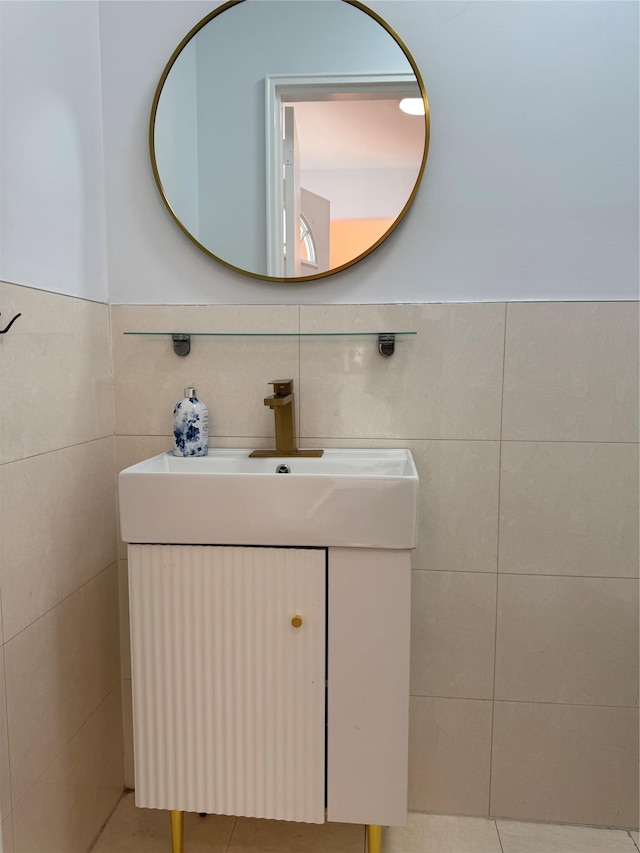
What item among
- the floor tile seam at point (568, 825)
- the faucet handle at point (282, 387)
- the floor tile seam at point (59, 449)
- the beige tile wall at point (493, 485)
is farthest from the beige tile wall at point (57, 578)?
the floor tile seam at point (568, 825)

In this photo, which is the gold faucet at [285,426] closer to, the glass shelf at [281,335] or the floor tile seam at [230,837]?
the glass shelf at [281,335]

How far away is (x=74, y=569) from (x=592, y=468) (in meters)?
1.23

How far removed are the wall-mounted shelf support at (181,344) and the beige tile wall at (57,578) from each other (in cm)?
17

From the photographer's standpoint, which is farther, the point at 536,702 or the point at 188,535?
the point at 536,702

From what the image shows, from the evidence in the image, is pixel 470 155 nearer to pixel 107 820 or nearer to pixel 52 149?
pixel 52 149

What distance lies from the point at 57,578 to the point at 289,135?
114 cm

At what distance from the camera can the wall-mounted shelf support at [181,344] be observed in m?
1.49

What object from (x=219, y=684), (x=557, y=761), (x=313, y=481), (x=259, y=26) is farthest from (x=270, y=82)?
(x=557, y=761)

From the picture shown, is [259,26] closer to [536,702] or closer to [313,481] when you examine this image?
[313,481]

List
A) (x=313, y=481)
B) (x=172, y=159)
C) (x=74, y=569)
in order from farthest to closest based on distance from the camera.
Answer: (x=172, y=159), (x=74, y=569), (x=313, y=481)

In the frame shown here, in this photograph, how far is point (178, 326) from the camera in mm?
1508

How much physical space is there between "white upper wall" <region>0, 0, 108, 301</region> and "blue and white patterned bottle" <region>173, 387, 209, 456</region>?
341 millimetres

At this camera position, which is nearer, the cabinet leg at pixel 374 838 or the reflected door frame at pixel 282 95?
the cabinet leg at pixel 374 838

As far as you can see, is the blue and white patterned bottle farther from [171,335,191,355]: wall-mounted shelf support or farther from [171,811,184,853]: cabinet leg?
[171,811,184,853]: cabinet leg
